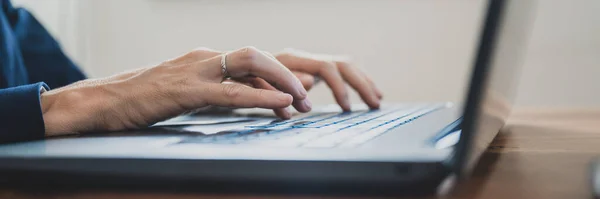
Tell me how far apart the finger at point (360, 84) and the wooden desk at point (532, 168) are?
29 cm

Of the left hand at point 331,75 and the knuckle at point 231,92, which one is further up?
the knuckle at point 231,92

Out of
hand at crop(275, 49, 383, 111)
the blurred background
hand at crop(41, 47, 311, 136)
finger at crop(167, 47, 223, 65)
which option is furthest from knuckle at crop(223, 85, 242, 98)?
the blurred background

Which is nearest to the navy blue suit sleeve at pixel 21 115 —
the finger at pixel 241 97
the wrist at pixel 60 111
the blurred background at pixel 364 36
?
the wrist at pixel 60 111

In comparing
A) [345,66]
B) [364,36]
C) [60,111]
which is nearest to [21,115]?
[60,111]

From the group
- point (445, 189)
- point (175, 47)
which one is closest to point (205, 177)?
point (445, 189)

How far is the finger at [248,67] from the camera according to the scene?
0.56 meters

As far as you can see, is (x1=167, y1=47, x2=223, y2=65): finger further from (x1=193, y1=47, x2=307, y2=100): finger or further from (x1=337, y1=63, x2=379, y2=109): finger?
(x1=337, y1=63, x2=379, y2=109): finger

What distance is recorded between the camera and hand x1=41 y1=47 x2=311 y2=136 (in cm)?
53

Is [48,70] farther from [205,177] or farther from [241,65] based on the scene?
[205,177]

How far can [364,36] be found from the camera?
1568 mm

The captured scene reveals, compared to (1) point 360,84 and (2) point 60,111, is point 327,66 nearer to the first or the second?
(1) point 360,84

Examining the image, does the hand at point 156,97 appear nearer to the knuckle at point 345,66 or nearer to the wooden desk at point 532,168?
the wooden desk at point 532,168

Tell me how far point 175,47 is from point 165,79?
1.18m

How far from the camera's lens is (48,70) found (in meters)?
1.11
